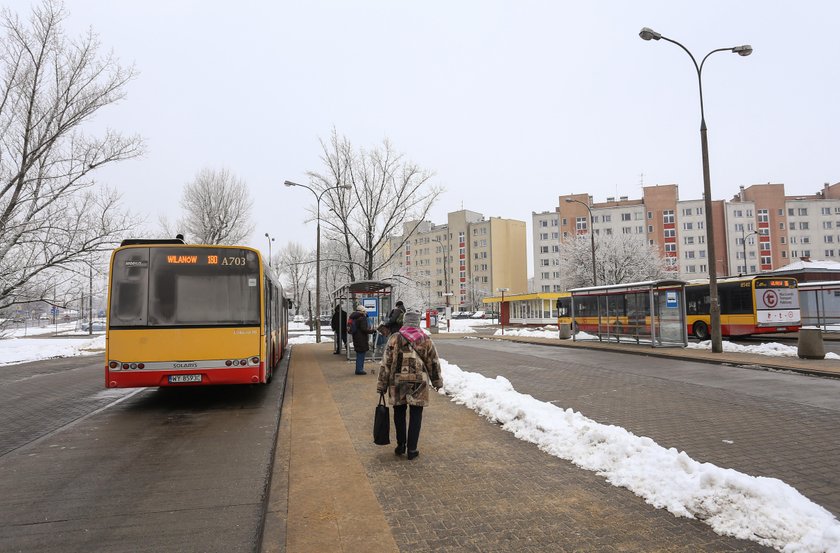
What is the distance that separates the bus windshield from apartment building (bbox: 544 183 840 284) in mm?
82242

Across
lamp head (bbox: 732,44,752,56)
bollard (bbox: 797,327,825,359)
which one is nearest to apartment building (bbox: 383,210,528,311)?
lamp head (bbox: 732,44,752,56)

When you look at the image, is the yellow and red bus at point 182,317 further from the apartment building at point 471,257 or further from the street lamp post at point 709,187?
the apartment building at point 471,257

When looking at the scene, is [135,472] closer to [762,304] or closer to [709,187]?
[709,187]

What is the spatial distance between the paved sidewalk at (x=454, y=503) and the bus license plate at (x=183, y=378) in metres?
2.81

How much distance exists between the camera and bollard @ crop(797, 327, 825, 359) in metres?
13.7

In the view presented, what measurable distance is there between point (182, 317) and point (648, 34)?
1558cm

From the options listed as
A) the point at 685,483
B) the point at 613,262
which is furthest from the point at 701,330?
the point at 613,262

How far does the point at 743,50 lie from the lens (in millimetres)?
16188

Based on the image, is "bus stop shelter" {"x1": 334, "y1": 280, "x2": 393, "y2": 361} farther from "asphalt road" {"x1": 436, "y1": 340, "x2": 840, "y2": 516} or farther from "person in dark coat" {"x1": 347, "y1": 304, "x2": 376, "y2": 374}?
"asphalt road" {"x1": 436, "y1": 340, "x2": 840, "y2": 516}

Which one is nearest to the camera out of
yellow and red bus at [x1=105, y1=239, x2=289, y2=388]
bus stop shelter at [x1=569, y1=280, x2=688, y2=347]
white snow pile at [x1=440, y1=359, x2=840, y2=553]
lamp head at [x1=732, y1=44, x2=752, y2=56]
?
white snow pile at [x1=440, y1=359, x2=840, y2=553]

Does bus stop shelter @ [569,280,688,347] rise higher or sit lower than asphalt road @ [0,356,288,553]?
higher

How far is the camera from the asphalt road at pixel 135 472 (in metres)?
3.78

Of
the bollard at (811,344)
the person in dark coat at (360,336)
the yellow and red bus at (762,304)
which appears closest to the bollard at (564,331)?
the yellow and red bus at (762,304)

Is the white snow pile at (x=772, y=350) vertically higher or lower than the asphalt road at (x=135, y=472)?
higher
